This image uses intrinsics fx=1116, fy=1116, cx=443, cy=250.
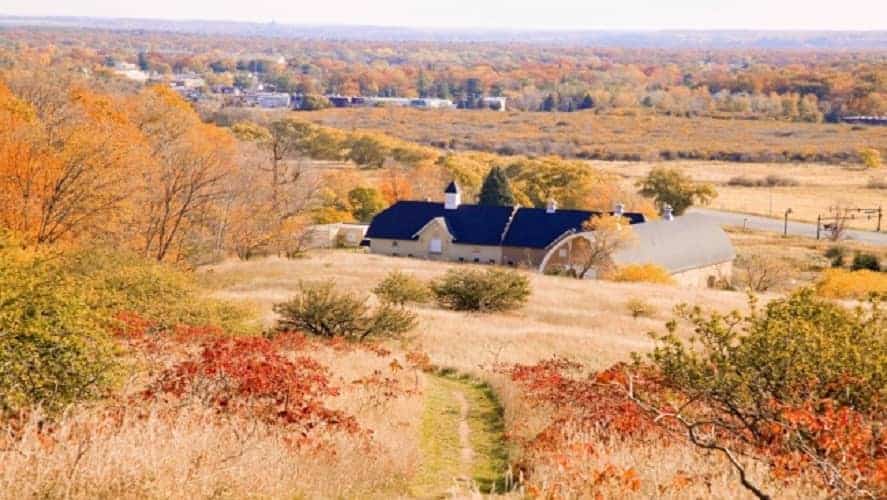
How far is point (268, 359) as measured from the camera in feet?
47.6

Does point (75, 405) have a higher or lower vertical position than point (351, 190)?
higher

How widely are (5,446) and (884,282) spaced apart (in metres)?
38.8

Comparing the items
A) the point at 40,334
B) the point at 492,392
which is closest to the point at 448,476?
the point at 40,334

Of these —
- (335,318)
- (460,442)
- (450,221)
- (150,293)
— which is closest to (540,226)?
(450,221)

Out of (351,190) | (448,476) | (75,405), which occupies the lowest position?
(351,190)

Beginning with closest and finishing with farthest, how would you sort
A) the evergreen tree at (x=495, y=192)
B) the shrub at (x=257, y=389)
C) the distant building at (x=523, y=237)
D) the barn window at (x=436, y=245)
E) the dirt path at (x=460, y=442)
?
the dirt path at (x=460, y=442), the shrub at (x=257, y=389), the distant building at (x=523, y=237), the barn window at (x=436, y=245), the evergreen tree at (x=495, y=192)

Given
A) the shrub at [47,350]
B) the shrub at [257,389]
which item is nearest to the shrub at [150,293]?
the shrub at [47,350]

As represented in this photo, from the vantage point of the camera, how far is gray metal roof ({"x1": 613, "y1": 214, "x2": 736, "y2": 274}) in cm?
5019

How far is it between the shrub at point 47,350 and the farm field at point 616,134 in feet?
368

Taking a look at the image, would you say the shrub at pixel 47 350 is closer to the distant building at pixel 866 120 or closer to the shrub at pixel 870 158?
the shrub at pixel 870 158

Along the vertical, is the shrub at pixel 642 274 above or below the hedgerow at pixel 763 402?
below

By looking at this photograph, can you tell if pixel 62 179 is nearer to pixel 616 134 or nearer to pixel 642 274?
pixel 642 274

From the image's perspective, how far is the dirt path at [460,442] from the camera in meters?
12.4

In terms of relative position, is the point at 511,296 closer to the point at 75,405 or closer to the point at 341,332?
the point at 341,332
